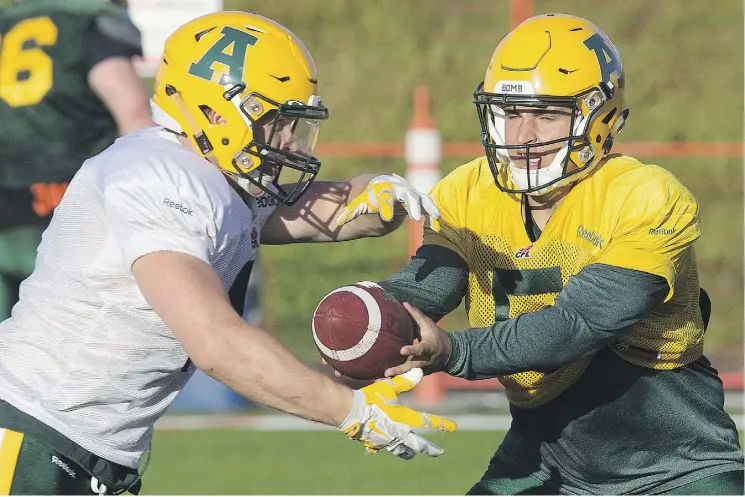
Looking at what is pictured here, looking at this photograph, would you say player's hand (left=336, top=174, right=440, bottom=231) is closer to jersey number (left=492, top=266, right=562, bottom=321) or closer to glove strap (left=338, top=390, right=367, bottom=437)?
jersey number (left=492, top=266, right=562, bottom=321)

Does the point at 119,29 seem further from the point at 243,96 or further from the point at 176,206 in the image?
the point at 176,206

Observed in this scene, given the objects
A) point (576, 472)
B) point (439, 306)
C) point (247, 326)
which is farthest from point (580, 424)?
point (247, 326)

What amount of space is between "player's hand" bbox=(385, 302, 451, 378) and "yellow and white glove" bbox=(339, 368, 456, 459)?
27cm

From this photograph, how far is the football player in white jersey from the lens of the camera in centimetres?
298

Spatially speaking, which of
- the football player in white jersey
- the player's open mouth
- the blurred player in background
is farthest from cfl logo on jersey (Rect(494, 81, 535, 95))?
the blurred player in background

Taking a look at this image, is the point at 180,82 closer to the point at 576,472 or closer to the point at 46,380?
the point at 46,380

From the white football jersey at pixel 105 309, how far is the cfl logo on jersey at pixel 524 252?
0.79 metres

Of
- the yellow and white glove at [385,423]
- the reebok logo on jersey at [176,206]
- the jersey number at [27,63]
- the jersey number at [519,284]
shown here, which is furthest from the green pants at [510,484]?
the jersey number at [27,63]

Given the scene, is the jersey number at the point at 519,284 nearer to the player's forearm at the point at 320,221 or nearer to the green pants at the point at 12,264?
the player's forearm at the point at 320,221

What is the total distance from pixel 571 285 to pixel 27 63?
9.42ft

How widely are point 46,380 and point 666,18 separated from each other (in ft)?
32.6

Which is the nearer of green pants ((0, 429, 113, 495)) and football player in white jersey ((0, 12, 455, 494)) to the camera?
football player in white jersey ((0, 12, 455, 494))

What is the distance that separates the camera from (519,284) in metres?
3.63

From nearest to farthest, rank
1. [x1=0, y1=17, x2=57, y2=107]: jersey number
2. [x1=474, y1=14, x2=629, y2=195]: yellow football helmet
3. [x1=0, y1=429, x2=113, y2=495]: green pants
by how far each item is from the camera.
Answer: [x1=0, y1=429, x2=113, y2=495]: green pants, [x1=474, y1=14, x2=629, y2=195]: yellow football helmet, [x1=0, y1=17, x2=57, y2=107]: jersey number
